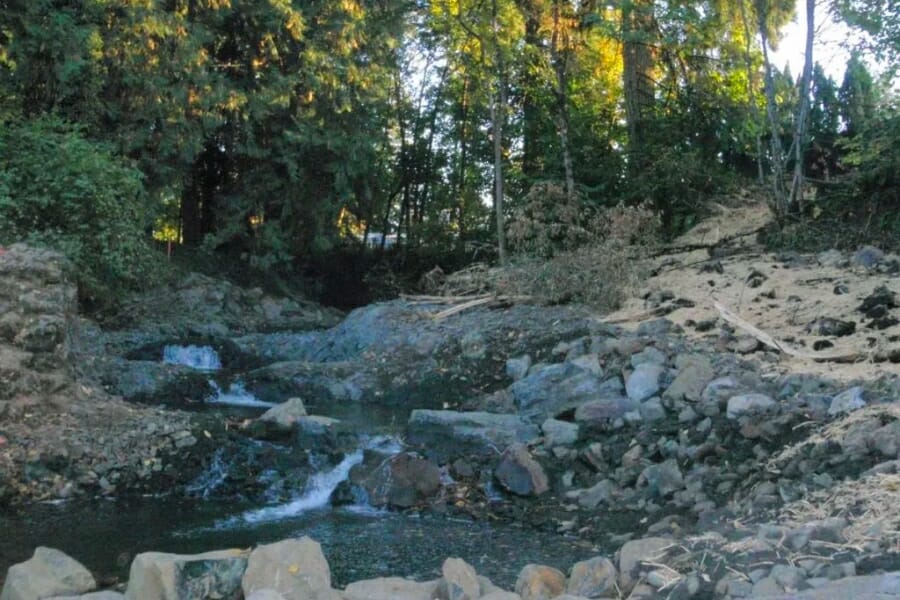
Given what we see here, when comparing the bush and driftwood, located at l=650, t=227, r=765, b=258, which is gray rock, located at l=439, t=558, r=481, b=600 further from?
driftwood, located at l=650, t=227, r=765, b=258

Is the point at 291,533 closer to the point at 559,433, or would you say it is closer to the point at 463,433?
the point at 463,433

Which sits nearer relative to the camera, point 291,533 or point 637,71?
point 291,533

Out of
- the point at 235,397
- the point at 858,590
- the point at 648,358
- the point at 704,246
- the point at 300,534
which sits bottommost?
the point at 300,534

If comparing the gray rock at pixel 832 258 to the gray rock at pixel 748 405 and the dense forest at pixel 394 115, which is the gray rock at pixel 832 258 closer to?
the dense forest at pixel 394 115

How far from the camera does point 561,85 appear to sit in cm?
1934

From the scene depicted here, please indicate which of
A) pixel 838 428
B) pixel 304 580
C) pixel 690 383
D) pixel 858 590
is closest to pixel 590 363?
pixel 690 383

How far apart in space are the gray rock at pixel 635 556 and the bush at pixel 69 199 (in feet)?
34.1

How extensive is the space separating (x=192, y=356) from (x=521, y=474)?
846 centimetres

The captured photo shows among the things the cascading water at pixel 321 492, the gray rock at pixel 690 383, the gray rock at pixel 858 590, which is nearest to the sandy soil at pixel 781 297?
the gray rock at pixel 690 383

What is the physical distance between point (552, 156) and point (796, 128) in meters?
6.06

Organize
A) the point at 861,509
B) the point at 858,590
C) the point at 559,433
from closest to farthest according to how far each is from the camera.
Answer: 1. the point at 858,590
2. the point at 861,509
3. the point at 559,433

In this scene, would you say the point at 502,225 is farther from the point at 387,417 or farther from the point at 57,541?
the point at 57,541

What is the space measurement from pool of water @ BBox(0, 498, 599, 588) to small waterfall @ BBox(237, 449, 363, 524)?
117 millimetres

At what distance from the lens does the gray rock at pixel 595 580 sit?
16.6 feet
